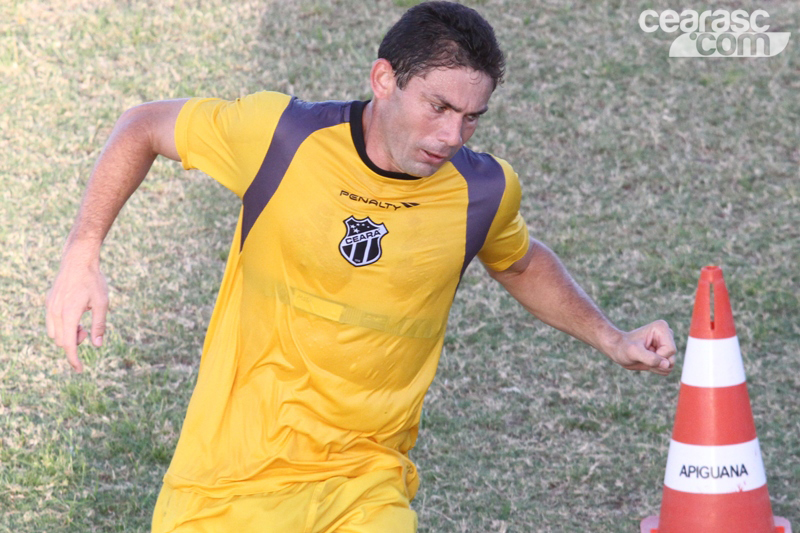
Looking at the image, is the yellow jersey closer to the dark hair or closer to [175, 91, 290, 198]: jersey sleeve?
[175, 91, 290, 198]: jersey sleeve

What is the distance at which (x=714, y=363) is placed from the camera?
3.53 metres

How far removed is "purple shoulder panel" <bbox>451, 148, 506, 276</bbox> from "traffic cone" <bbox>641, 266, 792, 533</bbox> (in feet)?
2.68

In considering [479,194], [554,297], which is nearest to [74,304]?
[479,194]

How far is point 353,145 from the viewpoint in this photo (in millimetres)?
3023

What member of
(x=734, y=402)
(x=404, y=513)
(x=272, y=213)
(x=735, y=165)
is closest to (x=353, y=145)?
(x=272, y=213)

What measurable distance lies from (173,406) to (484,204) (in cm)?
274

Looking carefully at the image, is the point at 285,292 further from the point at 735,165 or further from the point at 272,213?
the point at 735,165

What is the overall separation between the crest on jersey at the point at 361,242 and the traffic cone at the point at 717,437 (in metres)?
1.17

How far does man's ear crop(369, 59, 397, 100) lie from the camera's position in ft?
9.84

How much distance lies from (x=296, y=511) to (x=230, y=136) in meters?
1.05

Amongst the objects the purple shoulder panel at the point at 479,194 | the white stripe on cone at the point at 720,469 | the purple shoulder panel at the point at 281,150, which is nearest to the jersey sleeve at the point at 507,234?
the purple shoulder panel at the point at 479,194

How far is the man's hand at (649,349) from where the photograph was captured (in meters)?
3.18

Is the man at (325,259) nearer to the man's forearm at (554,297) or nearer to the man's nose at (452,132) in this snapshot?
the man's nose at (452,132)

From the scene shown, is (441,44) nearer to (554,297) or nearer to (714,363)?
(554,297)
